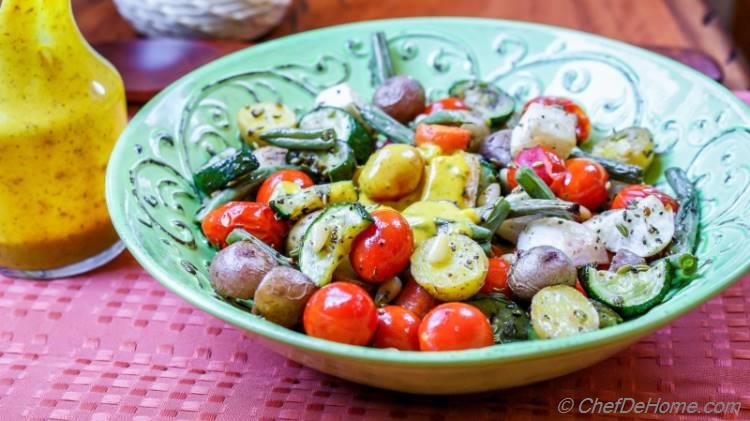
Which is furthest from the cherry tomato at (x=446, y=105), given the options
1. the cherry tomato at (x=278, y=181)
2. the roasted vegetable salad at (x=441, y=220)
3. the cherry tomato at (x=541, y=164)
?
the cherry tomato at (x=278, y=181)

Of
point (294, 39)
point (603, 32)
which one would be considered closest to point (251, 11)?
point (294, 39)

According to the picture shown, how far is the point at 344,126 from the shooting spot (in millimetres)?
1459

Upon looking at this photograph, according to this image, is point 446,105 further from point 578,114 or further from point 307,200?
point 307,200

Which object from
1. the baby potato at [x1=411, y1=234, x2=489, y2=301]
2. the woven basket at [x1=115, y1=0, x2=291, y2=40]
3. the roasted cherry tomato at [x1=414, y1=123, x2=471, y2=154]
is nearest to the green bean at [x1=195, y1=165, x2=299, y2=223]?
the roasted cherry tomato at [x1=414, y1=123, x2=471, y2=154]

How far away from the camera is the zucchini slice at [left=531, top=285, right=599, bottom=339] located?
1034 millimetres

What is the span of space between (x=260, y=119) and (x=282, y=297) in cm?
57

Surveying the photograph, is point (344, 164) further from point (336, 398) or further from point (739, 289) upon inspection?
point (739, 289)

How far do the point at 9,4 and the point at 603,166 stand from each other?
998mm

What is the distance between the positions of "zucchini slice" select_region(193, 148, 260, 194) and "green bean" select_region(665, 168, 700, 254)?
689mm

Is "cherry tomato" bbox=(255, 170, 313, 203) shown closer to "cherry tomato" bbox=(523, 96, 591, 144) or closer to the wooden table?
"cherry tomato" bbox=(523, 96, 591, 144)

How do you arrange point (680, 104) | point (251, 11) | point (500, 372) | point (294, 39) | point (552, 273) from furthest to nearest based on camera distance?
1. point (251, 11)
2. point (294, 39)
3. point (680, 104)
4. point (552, 273)
5. point (500, 372)

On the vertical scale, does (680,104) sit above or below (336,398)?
above

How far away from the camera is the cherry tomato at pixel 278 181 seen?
1349 millimetres

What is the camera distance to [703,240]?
1.27m
